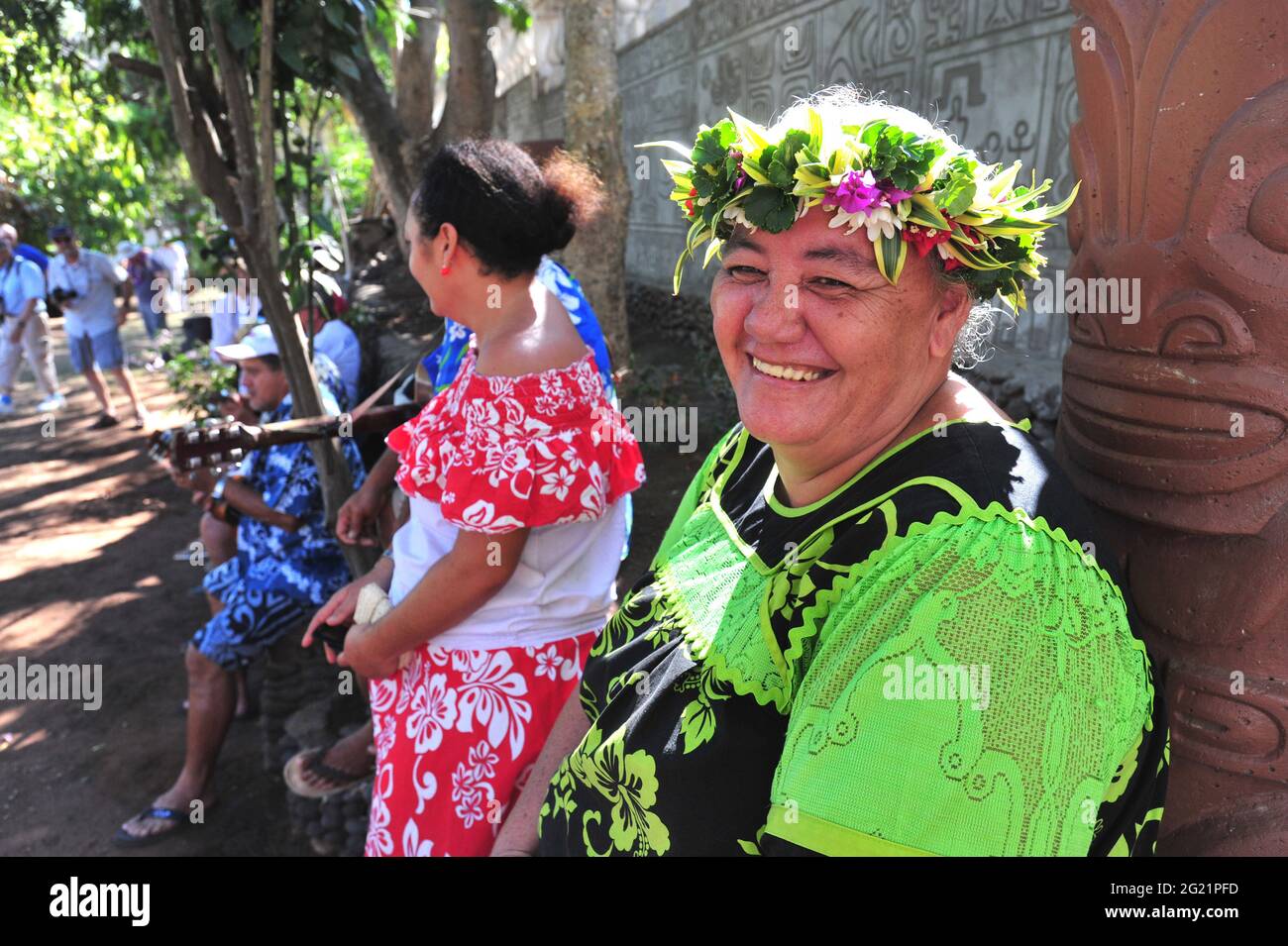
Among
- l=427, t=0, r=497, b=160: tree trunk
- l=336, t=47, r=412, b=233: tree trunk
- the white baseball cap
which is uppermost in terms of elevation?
l=427, t=0, r=497, b=160: tree trunk

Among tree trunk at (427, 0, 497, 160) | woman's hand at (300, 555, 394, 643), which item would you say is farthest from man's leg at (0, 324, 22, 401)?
woman's hand at (300, 555, 394, 643)

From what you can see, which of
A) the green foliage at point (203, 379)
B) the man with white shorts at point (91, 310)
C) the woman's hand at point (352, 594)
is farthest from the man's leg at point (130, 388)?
the woman's hand at point (352, 594)

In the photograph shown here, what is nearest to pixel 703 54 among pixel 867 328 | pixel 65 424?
pixel 65 424

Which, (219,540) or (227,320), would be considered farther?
(227,320)

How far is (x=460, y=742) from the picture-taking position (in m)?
2.10

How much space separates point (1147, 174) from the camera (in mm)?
1406

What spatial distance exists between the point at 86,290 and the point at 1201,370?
1051 cm

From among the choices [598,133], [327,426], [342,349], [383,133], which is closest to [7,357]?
[383,133]

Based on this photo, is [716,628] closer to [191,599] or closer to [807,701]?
[807,701]

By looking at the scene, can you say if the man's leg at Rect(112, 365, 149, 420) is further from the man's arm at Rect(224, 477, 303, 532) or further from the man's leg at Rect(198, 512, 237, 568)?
the man's arm at Rect(224, 477, 303, 532)

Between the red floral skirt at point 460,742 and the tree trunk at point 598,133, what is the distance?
14.0 ft

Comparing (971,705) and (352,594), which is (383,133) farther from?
(971,705)

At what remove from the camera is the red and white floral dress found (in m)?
1.99
